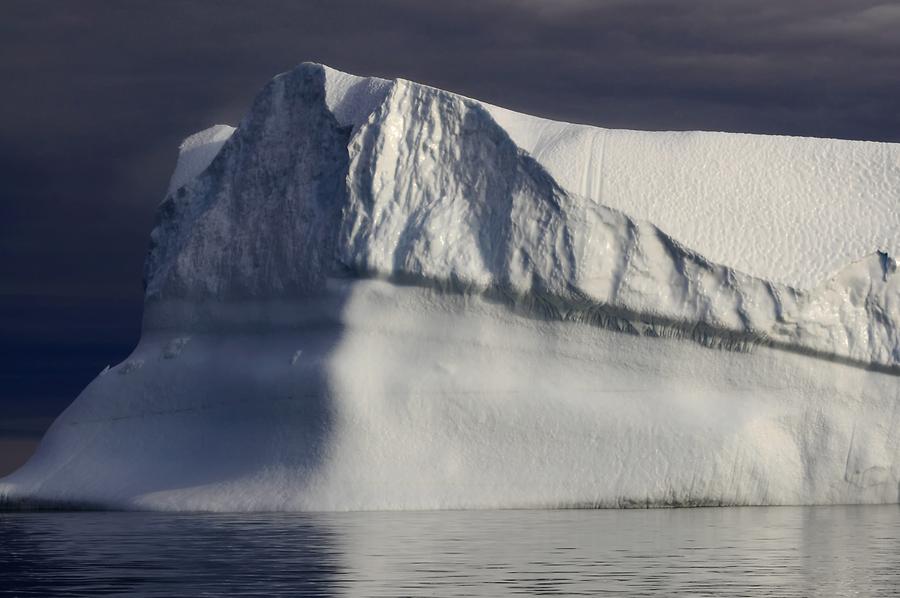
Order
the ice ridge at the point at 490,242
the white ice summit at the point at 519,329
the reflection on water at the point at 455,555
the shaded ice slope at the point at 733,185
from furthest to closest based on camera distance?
the shaded ice slope at the point at 733,185 < the ice ridge at the point at 490,242 < the white ice summit at the point at 519,329 < the reflection on water at the point at 455,555

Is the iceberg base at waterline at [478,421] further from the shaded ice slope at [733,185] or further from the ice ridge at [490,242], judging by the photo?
the shaded ice slope at [733,185]

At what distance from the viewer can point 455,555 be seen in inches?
319

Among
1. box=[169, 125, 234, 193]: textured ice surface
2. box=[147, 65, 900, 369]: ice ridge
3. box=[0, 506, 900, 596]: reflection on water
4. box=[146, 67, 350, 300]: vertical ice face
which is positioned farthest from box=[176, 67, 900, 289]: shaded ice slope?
box=[0, 506, 900, 596]: reflection on water

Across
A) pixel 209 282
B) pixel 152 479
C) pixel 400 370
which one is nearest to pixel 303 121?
pixel 209 282

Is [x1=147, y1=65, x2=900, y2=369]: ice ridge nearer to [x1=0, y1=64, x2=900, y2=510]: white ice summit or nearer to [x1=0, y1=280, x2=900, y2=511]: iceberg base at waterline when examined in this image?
[x1=0, y1=64, x2=900, y2=510]: white ice summit

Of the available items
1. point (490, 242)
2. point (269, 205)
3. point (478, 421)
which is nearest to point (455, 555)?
point (478, 421)

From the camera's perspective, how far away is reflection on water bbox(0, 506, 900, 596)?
6.64 metres

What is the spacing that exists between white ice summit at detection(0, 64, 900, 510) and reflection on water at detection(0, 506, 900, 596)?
1435 millimetres

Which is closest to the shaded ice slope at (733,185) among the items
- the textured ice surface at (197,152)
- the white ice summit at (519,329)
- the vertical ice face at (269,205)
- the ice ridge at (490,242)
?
the white ice summit at (519,329)

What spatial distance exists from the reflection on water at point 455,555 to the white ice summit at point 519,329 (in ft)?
4.71

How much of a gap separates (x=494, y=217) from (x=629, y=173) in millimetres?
1498

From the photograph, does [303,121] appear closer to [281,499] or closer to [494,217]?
[494,217]

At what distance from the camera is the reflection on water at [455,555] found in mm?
6641

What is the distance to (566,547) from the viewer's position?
870cm
